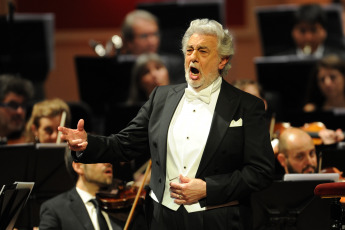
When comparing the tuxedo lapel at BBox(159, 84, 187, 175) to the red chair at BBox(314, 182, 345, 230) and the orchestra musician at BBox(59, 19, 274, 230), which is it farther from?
the red chair at BBox(314, 182, 345, 230)

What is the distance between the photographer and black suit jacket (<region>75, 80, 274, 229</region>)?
9.86ft

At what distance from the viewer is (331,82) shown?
588cm

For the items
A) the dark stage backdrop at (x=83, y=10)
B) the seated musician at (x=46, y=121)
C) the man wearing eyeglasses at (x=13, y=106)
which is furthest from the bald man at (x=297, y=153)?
the dark stage backdrop at (x=83, y=10)

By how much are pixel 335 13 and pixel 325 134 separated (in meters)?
2.95

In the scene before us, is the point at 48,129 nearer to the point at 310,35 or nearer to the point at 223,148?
the point at 223,148

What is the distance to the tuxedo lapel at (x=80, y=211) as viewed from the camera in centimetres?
381

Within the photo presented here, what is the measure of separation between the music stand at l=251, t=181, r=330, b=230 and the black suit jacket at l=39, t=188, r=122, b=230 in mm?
778

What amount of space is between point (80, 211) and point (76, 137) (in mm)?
916

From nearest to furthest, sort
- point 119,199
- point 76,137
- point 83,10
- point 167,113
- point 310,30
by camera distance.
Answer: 1. point 76,137
2. point 167,113
3. point 119,199
4. point 310,30
5. point 83,10

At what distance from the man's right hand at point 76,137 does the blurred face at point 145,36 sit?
10.9 ft

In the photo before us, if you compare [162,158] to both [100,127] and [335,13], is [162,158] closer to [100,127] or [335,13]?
[100,127]

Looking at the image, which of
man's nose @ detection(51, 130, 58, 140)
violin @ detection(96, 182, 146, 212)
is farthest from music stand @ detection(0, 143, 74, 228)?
man's nose @ detection(51, 130, 58, 140)

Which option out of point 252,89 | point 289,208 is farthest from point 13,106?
point 289,208

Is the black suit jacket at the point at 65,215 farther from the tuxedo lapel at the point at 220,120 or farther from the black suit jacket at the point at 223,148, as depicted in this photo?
the tuxedo lapel at the point at 220,120
